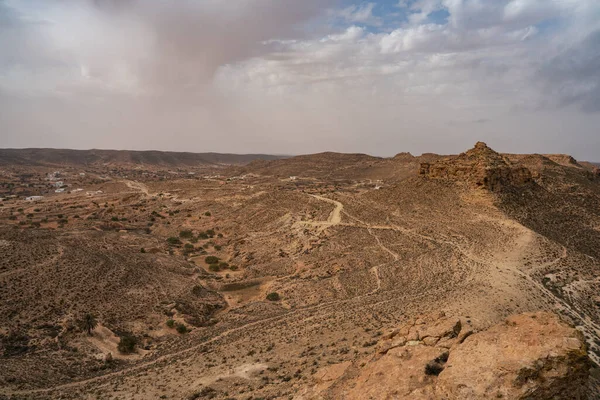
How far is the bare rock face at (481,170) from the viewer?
3812cm

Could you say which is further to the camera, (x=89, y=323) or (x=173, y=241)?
(x=173, y=241)

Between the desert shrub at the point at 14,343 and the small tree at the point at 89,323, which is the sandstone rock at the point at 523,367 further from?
the desert shrub at the point at 14,343

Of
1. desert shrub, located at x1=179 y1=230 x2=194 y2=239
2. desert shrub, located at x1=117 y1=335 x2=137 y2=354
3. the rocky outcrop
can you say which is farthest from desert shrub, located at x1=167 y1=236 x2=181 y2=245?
the rocky outcrop

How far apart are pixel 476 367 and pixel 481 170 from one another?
116 ft

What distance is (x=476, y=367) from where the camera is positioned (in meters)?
7.65

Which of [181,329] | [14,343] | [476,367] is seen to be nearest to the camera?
[476,367]

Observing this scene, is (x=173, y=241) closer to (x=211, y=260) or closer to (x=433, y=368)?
(x=211, y=260)

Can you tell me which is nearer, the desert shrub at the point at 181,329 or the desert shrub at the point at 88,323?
the desert shrub at the point at 88,323

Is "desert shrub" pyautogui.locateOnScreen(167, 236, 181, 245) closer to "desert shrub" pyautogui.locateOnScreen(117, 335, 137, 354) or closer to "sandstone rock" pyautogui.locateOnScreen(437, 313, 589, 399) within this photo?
"desert shrub" pyautogui.locateOnScreen(117, 335, 137, 354)

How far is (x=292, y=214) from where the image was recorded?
42625 mm

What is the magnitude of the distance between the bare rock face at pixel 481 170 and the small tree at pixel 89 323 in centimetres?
3644

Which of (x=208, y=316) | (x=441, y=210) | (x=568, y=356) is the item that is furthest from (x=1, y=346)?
(x=441, y=210)

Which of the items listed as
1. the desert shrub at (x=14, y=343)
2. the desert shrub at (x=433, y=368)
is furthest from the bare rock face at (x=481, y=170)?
the desert shrub at (x=14, y=343)

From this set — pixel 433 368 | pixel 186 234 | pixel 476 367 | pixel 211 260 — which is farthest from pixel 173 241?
Result: pixel 476 367
